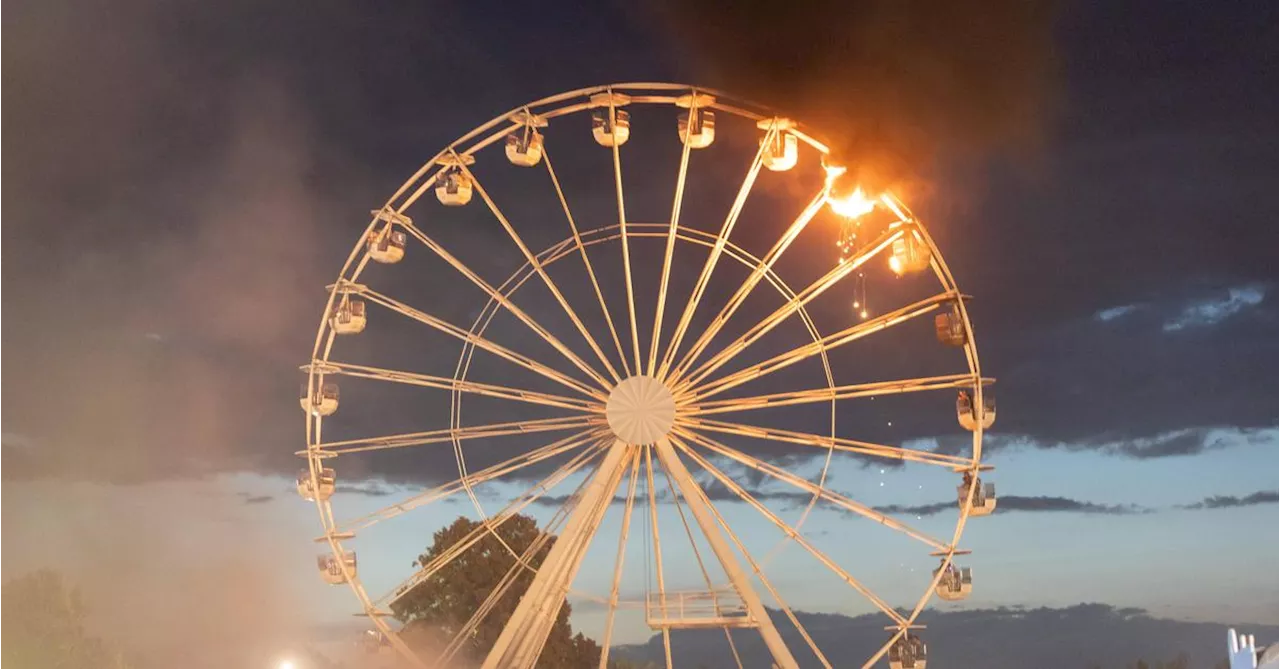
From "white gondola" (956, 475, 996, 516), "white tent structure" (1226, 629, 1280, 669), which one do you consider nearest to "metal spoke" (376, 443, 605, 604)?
"white gondola" (956, 475, 996, 516)

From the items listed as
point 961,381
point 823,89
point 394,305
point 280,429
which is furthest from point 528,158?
point 280,429

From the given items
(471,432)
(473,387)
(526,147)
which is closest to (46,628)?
(471,432)

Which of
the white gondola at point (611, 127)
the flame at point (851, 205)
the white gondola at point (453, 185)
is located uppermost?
the white gondola at point (611, 127)

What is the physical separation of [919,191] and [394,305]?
732 centimetres

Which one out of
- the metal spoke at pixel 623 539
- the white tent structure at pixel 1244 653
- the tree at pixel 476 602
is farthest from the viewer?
the tree at pixel 476 602

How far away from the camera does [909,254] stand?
1752 centimetres

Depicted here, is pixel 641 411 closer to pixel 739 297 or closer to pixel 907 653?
pixel 739 297

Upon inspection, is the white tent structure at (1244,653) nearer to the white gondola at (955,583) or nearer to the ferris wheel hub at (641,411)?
the white gondola at (955,583)

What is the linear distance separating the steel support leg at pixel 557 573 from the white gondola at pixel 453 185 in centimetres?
401

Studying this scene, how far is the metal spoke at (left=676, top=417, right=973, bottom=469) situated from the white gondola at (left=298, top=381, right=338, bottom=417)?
477 centimetres

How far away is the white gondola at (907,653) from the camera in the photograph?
17.4 meters

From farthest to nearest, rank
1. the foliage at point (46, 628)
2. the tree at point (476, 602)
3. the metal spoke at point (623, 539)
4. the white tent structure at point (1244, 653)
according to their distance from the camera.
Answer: the tree at point (476, 602) → the foliage at point (46, 628) → the metal spoke at point (623, 539) → the white tent structure at point (1244, 653)

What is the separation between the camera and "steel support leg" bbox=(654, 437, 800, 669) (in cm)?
1744

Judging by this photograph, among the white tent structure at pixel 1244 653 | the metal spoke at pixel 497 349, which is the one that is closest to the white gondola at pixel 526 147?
the metal spoke at pixel 497 349
